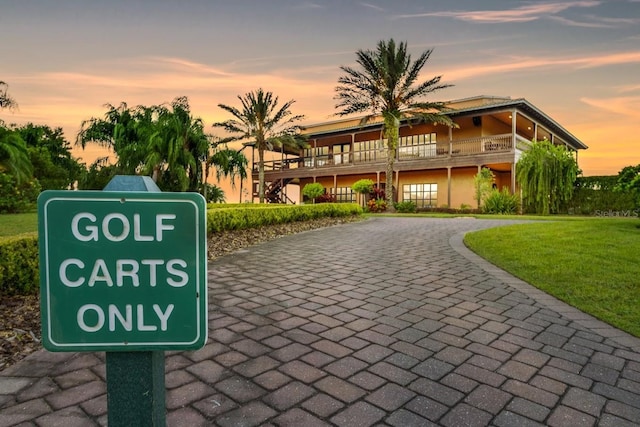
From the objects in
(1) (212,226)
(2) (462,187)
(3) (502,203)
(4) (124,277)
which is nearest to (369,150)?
(2) (462,187)

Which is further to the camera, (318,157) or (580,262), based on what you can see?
(318,157)

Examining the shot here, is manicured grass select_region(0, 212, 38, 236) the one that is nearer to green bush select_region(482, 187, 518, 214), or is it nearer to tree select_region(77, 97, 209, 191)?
tree select_region(77, 97, 209, 191)

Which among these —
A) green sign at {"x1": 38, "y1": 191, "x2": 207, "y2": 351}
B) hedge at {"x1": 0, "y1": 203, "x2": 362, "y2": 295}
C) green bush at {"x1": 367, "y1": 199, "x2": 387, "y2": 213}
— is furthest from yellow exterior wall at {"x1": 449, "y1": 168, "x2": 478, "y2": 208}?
green sign at {"x1": 38, "y1": 191, "x2": 207, "y2": 351}

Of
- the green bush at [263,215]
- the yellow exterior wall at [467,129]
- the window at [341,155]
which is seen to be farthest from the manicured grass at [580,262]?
the window at [341,155]

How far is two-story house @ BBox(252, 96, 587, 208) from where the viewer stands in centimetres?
2094

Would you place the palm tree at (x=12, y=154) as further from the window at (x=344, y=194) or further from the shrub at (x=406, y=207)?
the window at (x=344, y=194)

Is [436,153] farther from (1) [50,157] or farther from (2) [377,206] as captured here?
(1) [50,157]

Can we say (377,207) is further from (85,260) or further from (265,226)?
(85,260)

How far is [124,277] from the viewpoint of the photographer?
0.88 metres

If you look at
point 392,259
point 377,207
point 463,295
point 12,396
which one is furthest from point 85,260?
point 377,207

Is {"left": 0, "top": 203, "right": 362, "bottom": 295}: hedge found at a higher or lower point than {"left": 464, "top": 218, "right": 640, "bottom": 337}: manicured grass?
higher

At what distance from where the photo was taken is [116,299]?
0.88 meters

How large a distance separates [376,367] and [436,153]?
75.1ft

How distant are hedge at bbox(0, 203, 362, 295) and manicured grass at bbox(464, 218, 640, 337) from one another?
5.28 metres
